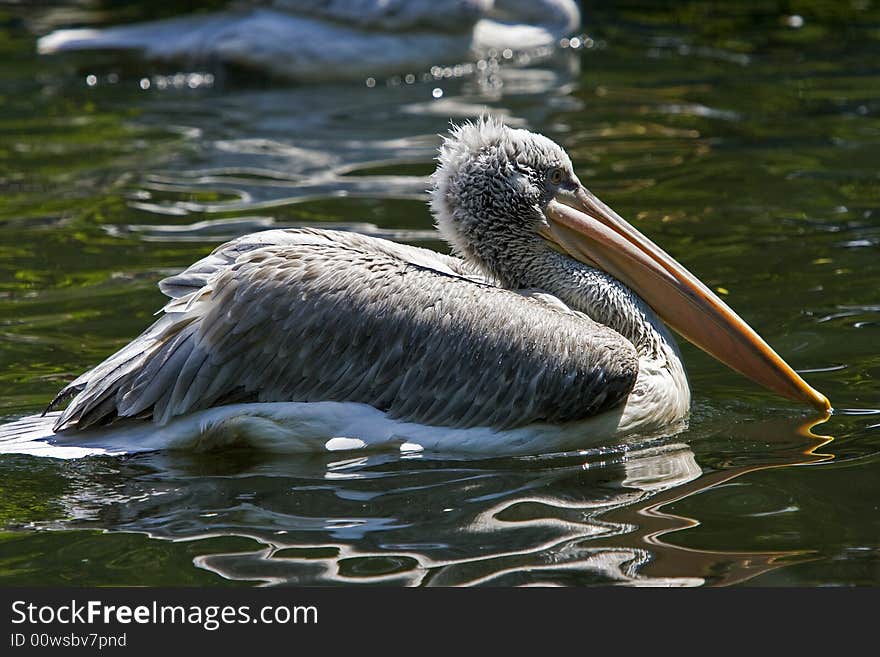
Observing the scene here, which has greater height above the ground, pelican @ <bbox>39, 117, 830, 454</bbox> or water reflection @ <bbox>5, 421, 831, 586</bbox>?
pelican @ <bbox>39, 117, 830, 454</bbox>

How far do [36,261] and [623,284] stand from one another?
311 cm

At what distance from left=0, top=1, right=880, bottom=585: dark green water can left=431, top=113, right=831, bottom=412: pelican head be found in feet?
0.83

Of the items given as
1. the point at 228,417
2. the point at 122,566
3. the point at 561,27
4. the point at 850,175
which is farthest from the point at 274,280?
the point at 561,27

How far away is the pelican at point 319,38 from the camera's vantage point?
1048 centimetres

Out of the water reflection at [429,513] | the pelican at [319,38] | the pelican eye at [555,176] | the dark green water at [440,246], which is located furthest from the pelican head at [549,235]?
the pelican at [319,38]

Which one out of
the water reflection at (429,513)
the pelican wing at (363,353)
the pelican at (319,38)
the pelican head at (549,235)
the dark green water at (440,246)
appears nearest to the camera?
the water reflection at (429,513)

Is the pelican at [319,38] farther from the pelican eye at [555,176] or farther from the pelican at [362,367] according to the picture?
the pelican at [362,367]

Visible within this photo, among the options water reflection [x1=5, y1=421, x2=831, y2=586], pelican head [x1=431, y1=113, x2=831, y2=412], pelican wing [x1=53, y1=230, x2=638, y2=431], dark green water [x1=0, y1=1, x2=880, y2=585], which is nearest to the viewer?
water reflection [x1=5, y1=421, x2=831, y2=586]

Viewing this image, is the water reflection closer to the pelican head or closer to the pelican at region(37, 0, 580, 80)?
the pelican head

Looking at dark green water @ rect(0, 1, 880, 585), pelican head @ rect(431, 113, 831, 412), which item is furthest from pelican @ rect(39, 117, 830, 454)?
pelican head @ rect(431, 113, 831, 412)

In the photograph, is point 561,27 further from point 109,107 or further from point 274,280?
point 274,280

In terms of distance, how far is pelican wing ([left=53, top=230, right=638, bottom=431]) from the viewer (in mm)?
4734

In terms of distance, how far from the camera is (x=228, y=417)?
15.6 ft

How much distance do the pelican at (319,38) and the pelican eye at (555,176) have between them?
546cm
